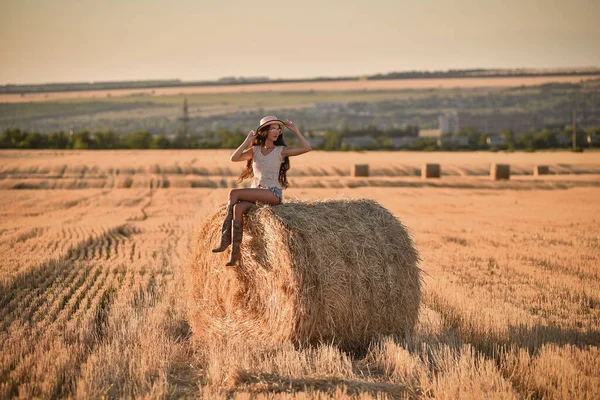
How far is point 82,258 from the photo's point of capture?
1559 centimetres

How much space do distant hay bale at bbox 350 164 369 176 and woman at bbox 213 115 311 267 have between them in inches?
1252

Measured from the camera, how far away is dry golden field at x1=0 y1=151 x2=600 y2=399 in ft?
22.6

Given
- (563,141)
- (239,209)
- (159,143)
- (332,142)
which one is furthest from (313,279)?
(563,141)

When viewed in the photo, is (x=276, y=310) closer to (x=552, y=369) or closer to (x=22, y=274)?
(x=552, y=369)

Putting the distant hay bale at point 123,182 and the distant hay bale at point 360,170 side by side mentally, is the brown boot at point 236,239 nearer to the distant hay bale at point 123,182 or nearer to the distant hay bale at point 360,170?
the distant hay bale at point 123,182

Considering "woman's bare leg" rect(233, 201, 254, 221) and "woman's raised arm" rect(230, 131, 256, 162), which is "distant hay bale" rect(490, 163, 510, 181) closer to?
"woman's raised arm" rect(230, 131, 256, 162)

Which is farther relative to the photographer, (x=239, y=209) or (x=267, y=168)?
(x=267, y=168)

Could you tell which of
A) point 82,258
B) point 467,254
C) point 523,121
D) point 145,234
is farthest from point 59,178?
point 523,121

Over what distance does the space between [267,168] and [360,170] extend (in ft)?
107

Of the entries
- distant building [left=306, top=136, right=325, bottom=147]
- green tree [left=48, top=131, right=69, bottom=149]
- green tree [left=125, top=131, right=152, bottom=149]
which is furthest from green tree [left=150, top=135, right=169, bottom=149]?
distant building [left=306, top=136, right=325, bottom=147]

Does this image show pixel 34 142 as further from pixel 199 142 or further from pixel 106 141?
pixel 199 142

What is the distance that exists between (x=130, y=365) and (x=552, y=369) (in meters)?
3.74

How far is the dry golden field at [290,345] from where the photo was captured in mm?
6891

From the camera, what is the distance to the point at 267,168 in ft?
29.8
